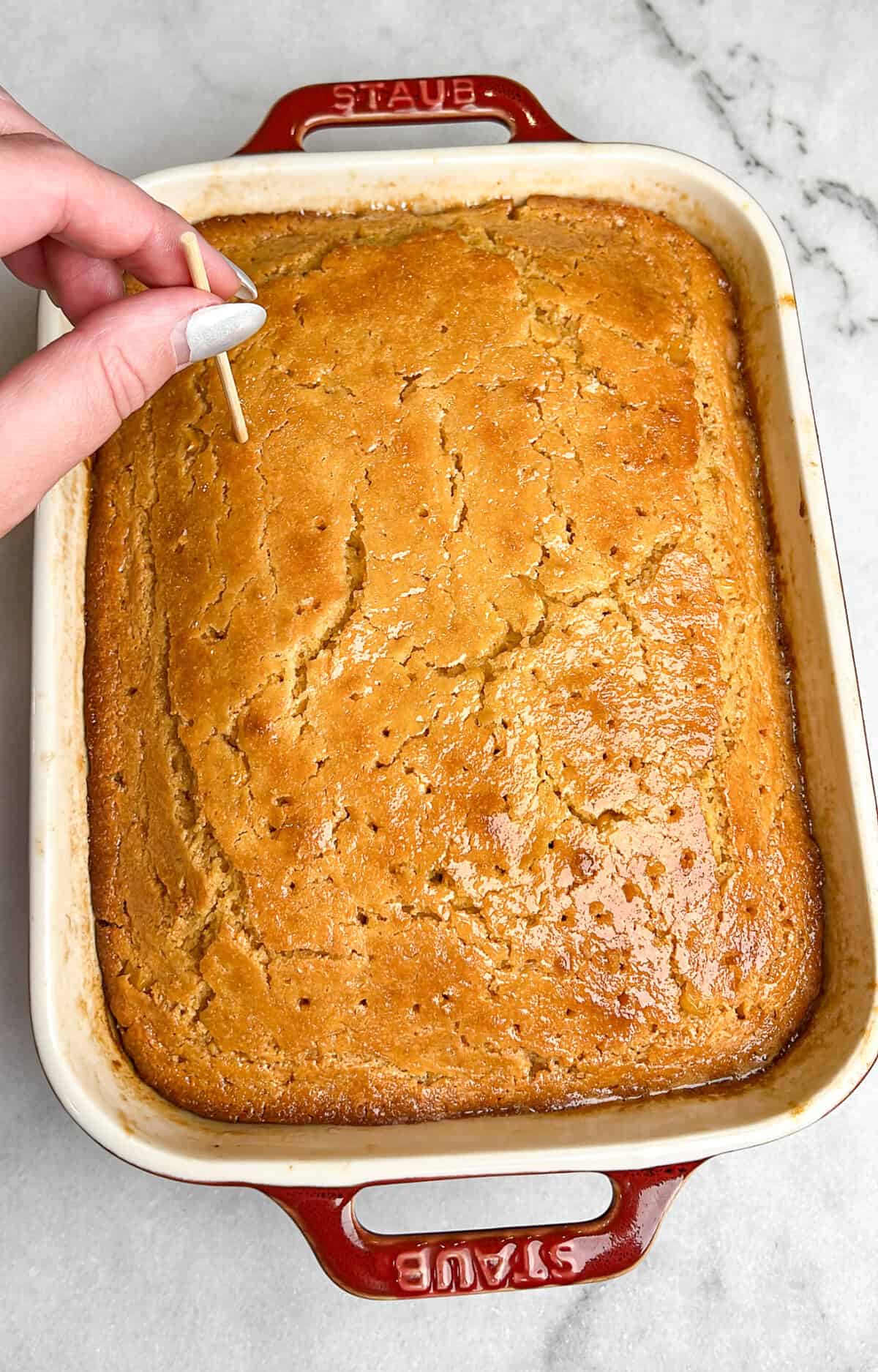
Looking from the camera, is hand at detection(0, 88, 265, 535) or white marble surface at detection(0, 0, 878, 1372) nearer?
hand at detection(0, 88, 265, 535)

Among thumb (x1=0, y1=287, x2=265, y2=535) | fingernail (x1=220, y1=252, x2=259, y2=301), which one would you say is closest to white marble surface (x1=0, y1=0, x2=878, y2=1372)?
fingernail (x1=220, y1=252, x2=259, y2=301)

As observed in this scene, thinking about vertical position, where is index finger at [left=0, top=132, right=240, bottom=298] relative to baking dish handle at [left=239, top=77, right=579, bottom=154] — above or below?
below

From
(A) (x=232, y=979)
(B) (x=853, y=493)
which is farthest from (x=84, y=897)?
(B) (x=853, y=493)

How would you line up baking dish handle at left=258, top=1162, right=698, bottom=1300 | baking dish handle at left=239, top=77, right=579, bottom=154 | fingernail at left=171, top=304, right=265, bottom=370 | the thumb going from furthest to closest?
baking dish handle at left=239, top=77, right=579, bottom=154
baking dish handle at left=258, top=1162, right=698, bottom=1300
fingernail at left=171, top=304, right=265, bottom=370
the thumb

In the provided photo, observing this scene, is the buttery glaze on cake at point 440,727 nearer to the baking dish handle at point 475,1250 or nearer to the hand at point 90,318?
the baking dish handle at point 475,1250

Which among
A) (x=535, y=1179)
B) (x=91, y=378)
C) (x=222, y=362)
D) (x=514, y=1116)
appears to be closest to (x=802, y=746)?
(x=514, y=1116)

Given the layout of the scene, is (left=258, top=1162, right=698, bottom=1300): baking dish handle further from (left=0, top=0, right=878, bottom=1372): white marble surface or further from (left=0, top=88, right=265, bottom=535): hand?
(left=0, top=88, right=265, bottom=535): hand

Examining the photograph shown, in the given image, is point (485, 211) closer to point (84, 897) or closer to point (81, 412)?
point (81, 412)

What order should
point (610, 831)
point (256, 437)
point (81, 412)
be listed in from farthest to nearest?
point (256, 437) → point (610, 831) → point (81, 412)
